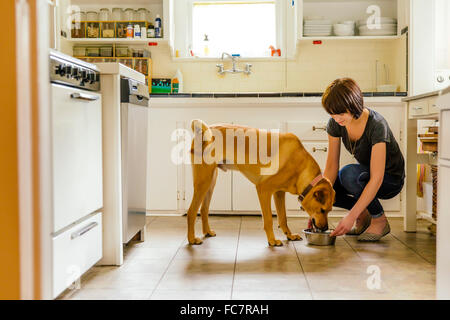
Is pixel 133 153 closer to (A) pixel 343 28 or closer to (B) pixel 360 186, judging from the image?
(B) pixel 360 186

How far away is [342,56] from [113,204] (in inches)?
112

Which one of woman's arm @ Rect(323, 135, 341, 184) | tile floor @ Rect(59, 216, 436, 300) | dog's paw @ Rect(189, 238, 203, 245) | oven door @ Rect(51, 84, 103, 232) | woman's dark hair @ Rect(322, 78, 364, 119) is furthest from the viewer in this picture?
woman's arm @ Rect(323, 135, 341, 184)

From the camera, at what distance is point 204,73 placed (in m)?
4.38

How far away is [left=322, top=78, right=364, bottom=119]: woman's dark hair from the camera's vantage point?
8.07ft

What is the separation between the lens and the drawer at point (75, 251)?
1.66 m

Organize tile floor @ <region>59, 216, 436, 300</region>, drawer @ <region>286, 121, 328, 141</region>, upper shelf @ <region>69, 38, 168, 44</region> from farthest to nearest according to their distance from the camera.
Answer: upper shelf @ <region>69, 38, 168, 44</region>, drawer @ <region>286, 121, 328, 141</region>, tile floor @ <region>59, 216, 436, 300</region>

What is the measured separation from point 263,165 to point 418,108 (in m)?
1.03

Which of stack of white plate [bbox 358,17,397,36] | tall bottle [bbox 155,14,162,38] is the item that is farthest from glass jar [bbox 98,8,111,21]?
stack of white plate [bbox 358,17,397,36]

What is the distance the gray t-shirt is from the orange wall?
6.52ft

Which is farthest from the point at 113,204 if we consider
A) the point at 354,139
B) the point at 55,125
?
the point at 354,139

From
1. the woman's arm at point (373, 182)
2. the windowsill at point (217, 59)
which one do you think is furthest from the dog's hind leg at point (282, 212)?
the windowsill at point (217, 59)

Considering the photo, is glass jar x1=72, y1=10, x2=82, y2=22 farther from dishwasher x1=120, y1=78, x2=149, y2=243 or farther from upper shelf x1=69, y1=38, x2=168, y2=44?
dishwasher x1=120, y1=78, x2=149, y2=243

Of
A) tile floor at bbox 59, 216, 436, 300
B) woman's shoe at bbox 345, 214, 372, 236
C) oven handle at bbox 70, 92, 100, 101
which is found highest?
oven handle at bbox 70, 92, 100, 101

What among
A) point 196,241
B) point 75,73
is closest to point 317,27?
point 196,241
